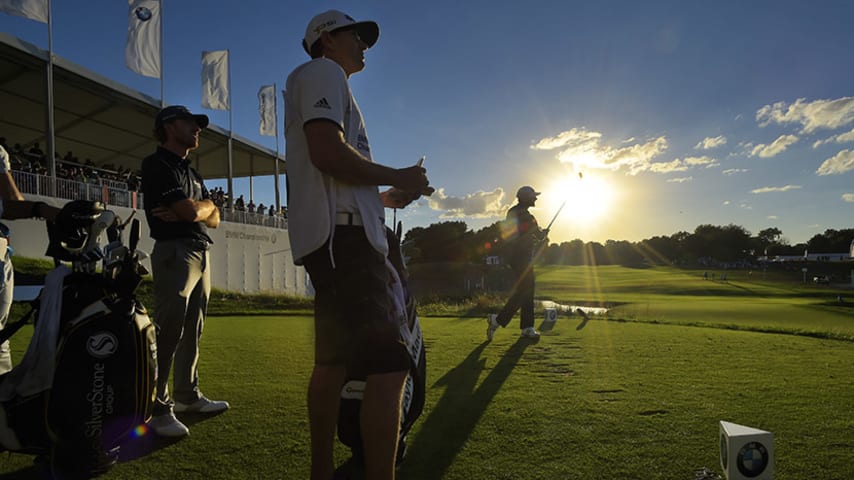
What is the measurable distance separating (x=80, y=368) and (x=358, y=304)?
1486 millimetres

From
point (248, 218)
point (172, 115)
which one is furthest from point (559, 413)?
point (248, 218)

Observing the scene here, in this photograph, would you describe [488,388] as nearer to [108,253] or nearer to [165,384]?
[165,384]

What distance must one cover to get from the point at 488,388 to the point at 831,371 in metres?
3.22

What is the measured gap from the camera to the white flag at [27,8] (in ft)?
59.1

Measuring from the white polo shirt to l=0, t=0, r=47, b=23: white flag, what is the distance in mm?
22883

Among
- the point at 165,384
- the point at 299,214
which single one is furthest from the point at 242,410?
the point at 299,214

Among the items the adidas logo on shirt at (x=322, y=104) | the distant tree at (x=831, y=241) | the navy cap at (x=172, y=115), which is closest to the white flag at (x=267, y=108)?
the navy cap at (x=172, y=115)

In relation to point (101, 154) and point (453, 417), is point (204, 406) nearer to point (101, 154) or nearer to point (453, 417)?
point (453, 417)

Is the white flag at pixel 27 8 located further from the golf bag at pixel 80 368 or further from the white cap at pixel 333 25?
the white cap at pixel 333 25

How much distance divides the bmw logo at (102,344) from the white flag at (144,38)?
82.8ft

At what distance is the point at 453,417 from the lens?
3230mm

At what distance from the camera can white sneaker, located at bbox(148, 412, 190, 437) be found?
9.68 ft

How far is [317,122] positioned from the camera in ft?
6.46

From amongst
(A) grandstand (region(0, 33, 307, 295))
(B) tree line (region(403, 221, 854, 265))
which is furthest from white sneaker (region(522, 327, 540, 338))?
(B) tree line (region(403, 221, 854, 265))
